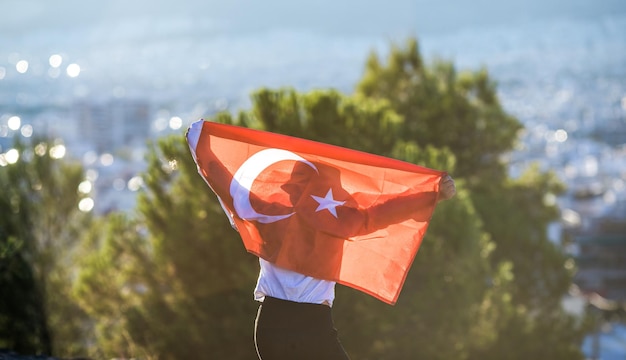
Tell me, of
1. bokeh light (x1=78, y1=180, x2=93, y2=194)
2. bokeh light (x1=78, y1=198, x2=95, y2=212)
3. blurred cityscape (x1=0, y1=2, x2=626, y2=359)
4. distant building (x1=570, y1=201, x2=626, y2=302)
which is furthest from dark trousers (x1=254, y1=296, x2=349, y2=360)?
distant building (x1=570, y1=201, x2=626, y2=302)

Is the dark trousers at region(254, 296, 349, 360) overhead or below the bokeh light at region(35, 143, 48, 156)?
overhead

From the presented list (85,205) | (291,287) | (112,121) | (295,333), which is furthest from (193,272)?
(112,121)

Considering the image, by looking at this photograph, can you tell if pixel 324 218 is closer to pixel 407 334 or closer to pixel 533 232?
pixel 407 334

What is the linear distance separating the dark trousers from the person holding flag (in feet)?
0.24

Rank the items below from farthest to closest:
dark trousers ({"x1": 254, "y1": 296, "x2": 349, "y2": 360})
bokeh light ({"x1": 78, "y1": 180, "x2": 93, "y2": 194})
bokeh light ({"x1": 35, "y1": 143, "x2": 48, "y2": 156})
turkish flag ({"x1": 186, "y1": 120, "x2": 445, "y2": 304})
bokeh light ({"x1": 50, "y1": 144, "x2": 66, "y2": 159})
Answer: bokeh light ({"x1": 78, "y1": 180, "x2": 93, "y2": 194}), bokeh light ({"x1": 50, "y1": 144, "x2": 66, "y2": 159}), bokeh light ({"x1": 35, "y1": 143, "x2": 48, "y2": 156}), turkish flag ({"x1": 186, "y1": 120, "x2": 445, "y2": 304}), dark trousers ({"x1": 254, "y1": 296, "x2": 349, "y2": 360})

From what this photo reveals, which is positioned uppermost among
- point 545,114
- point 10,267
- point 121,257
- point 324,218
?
point 324,218

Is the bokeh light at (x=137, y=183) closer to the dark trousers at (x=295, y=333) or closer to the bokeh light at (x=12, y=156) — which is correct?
the bokeh light at (x=12, y=156)

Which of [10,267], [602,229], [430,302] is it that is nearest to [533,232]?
[430,302]

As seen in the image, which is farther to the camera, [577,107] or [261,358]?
[577,107]

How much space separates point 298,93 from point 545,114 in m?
172

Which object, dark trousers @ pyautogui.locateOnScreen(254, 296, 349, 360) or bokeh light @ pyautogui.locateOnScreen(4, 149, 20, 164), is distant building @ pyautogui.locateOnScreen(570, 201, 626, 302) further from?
dark trousers @ pyautogui.locateOnScreen(254, 296, 349, 360)

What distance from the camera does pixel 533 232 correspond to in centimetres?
2162

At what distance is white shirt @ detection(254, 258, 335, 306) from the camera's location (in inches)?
152

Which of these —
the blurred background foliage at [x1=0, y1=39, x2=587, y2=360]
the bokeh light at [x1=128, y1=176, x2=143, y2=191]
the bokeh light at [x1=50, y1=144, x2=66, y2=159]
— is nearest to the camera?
the blurred background foliage at [x1=0, y1=39, x2=587, y2=360]
